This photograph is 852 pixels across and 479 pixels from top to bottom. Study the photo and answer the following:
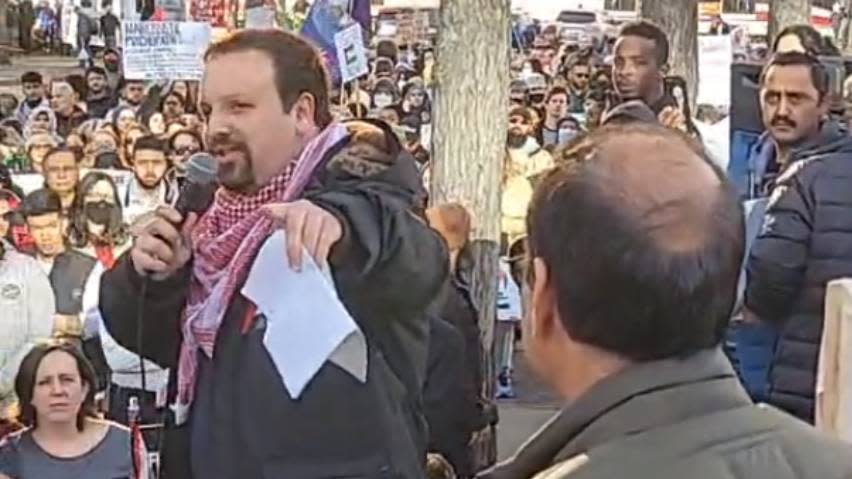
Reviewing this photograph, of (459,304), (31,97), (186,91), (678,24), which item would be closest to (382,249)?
(459,304)

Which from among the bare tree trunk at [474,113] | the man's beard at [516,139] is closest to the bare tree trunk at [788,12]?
A: the man's beard at [516,139]

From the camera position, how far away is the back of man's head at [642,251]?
1855mm

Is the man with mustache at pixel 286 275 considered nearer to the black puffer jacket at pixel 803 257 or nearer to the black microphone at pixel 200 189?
the black microphone at pixel 200 189

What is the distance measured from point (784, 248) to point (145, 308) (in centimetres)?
169

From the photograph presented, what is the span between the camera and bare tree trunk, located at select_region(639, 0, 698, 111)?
14952mm

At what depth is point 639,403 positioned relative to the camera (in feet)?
6.08

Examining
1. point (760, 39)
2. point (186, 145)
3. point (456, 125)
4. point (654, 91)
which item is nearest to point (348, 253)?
point (654, 91)

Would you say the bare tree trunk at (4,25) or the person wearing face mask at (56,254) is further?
the bare tree trunk at (4,25)

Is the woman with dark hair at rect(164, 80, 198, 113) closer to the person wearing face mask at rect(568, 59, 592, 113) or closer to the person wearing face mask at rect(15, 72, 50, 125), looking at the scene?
the person wearing face mask at rect(15, 72, 50, 125)

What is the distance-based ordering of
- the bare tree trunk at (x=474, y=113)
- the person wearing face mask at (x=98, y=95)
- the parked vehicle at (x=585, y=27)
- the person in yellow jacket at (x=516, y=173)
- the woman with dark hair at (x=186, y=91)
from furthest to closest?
the parked vehicle at (x=585, y=27) → the person wearing face mask at (x=98, y=95) → the woman with dark hair at (x=186, y=91) → the person in yellow jacket at (x=516, y=173) → the bare tree trunk at (x=474, y=113)

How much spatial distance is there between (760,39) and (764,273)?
27.9 metres

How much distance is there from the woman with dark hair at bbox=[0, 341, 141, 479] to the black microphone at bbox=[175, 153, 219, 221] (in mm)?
2065

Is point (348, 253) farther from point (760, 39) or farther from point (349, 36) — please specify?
point (760, 39)

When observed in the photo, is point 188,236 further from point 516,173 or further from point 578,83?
point 578,83
